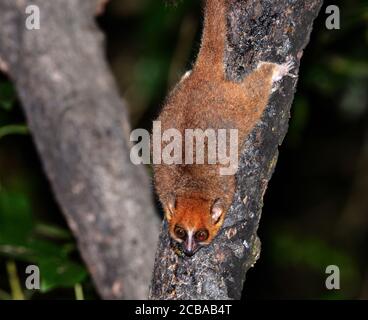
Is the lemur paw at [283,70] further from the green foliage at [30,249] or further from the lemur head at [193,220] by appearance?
the green foliage at [30,249]

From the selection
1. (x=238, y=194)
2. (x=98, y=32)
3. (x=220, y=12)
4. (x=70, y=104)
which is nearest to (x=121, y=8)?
(x=98, y=32)

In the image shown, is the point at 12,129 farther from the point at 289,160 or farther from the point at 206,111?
the point at 289,160

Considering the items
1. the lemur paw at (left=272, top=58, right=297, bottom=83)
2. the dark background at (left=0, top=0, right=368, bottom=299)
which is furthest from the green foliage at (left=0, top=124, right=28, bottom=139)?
the lemur paw at (left=272, top=58, right=297, bottom=83)

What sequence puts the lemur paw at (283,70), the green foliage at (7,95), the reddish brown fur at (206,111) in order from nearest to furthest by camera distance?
the lemur paw at (283,70) < the reddish brown fur at (206,111) < the green foliage at (7,95)

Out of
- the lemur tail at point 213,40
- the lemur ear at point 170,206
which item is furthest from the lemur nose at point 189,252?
the lemur tail at point 213,40

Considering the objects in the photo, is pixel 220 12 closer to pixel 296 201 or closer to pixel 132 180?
pixel 132 180

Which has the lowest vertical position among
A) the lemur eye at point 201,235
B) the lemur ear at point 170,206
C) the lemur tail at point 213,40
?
the lemur eye at point 201,235

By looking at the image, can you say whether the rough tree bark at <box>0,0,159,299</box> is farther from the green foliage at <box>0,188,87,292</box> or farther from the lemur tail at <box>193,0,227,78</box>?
the lemur tail at <box>193,0,227,78</box>
